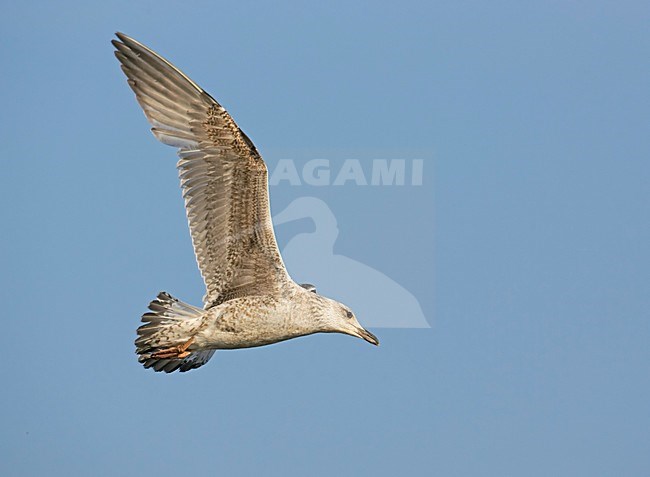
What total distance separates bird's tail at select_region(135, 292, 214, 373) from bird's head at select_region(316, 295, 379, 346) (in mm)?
1153

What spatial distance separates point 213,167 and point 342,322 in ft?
5.83

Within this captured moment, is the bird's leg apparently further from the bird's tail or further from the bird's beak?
the bird's beak

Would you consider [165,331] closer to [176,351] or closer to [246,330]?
[176,351]

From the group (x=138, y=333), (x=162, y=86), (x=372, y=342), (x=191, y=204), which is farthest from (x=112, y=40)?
(x=372, y=342)

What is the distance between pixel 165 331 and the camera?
538 inches

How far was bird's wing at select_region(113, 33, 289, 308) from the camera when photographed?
1329 cm

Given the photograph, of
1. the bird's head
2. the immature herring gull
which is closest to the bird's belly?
the immature herring gull

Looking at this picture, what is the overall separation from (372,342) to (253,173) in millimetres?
1845

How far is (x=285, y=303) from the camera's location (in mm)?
13391

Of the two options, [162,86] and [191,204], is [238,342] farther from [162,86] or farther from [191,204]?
[162,86]

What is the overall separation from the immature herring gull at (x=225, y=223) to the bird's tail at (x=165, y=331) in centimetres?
1

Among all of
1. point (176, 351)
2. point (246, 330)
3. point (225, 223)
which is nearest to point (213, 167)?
point (225, 223)

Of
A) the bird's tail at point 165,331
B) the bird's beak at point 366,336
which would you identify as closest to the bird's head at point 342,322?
the bird's beak at point 366,336

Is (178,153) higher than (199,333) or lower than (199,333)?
higher
